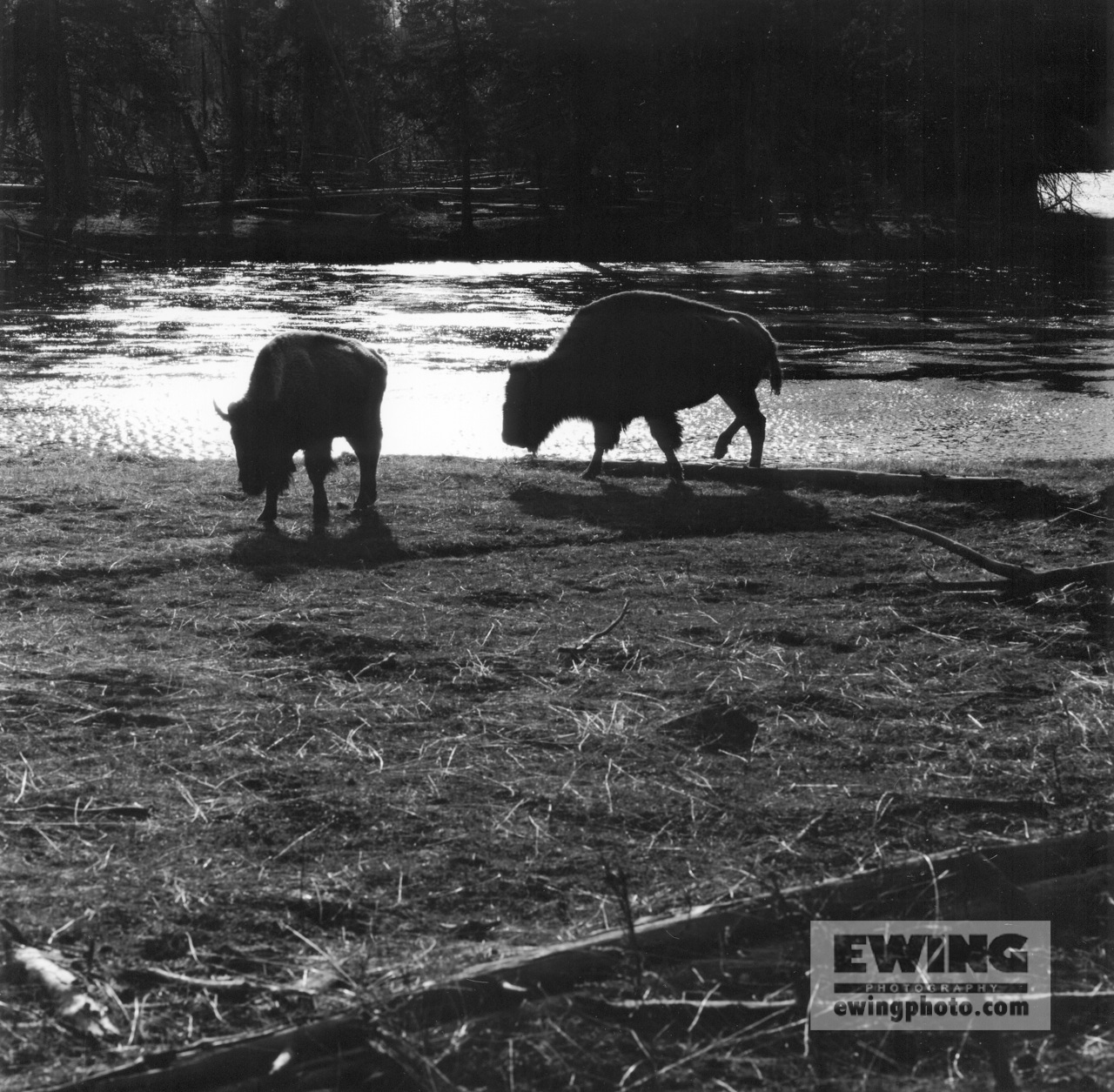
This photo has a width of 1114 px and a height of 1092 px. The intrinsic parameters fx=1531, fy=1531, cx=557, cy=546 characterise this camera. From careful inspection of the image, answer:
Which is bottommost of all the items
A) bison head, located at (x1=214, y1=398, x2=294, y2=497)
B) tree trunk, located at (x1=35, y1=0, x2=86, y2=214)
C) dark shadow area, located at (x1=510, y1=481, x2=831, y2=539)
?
dark shadow area, located at (x1=510, y1=481, x2=831, y2=539)

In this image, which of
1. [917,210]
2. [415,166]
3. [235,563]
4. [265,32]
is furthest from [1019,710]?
[415,166]

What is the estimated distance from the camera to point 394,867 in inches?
149

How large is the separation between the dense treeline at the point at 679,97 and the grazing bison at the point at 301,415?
35.2 metres

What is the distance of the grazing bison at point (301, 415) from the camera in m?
8.73

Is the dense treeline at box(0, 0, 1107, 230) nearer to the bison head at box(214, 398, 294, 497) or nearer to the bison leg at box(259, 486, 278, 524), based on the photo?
the bison head at box(214, 398, 294, 497)

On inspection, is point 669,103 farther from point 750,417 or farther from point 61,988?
point 61,988

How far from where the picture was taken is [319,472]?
879cm

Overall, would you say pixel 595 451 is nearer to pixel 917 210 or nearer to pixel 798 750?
pixel 798 750

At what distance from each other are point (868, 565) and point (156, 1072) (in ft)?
16.9

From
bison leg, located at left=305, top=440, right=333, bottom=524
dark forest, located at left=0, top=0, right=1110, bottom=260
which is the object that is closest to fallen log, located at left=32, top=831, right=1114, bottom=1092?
bison leg, located at left=305, top=440, right=333, bottom=524

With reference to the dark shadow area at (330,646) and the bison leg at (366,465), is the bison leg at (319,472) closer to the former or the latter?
the bison leg at (366,465)

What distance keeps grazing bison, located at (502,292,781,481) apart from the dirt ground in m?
2.60

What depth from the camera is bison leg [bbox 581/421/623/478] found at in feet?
35.3

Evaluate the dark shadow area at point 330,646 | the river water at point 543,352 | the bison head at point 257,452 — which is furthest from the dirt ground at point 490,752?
the river water at point 543,352
